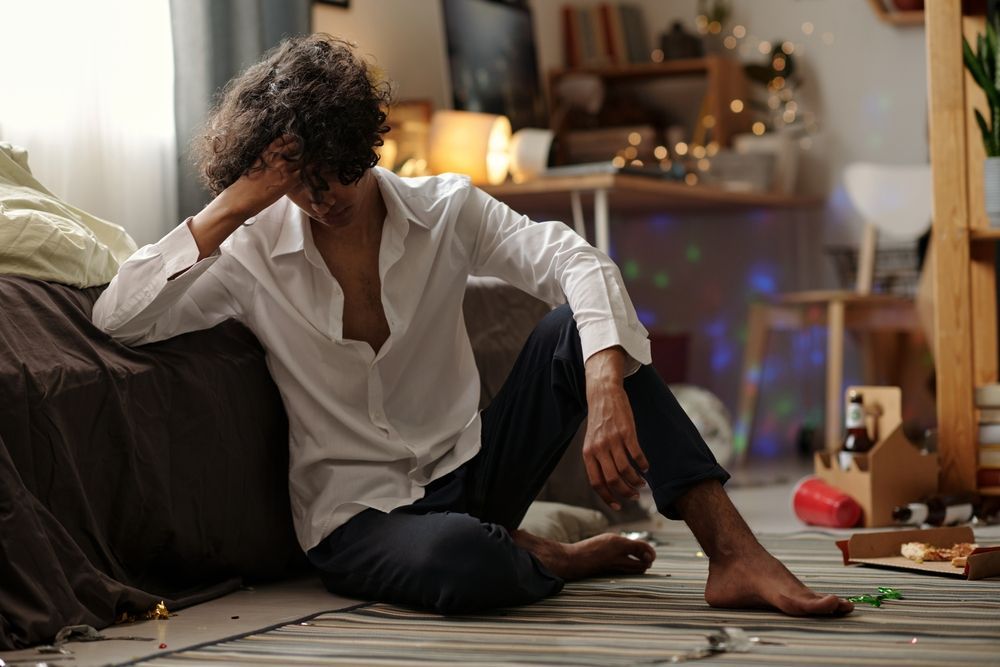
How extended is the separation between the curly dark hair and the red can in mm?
1318

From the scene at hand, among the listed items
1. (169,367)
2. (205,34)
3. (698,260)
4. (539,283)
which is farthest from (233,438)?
(698,260)

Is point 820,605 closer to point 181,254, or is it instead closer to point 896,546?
point 896,546

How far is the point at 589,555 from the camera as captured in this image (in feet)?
6.35

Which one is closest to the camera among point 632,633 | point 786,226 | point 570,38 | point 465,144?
point 632,633

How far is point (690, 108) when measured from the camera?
4594mm

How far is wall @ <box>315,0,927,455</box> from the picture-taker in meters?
4.38

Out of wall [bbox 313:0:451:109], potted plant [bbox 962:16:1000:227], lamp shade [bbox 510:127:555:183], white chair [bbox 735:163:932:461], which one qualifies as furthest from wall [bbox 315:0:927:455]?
potted plant [bbox 962:16:1000:227]

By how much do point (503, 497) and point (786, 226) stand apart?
2913 mm

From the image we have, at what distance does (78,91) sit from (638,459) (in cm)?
174

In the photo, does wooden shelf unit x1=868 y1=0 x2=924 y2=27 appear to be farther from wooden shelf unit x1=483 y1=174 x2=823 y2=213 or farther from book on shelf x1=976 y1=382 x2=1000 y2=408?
book on shelf x1=976 y1=382 x2=1000 y2=408

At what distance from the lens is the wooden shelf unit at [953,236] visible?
2771 millimetres

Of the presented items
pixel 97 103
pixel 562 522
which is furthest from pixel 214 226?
pixel 97 103

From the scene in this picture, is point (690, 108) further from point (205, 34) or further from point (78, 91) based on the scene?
point (78, 91)

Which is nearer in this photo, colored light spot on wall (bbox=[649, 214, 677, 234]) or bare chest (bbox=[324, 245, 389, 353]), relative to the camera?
bare chest (bbox=[324, 245, 389, 353])
